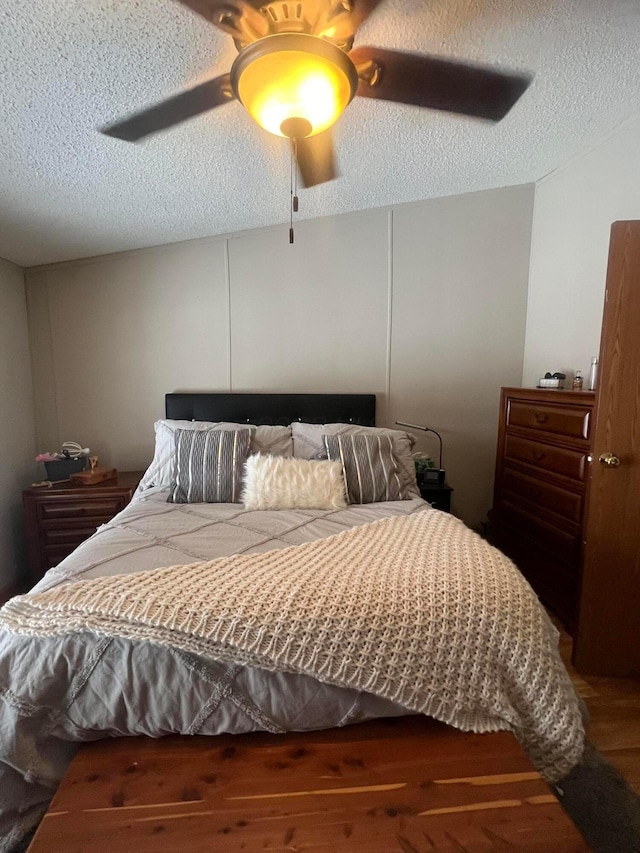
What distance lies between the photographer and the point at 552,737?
1093mm

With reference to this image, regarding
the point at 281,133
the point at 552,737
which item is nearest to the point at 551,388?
the point at 552,737

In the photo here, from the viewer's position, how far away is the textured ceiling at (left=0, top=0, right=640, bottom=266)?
1.29m

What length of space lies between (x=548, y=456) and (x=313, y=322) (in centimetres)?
178

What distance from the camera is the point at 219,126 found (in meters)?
1.74

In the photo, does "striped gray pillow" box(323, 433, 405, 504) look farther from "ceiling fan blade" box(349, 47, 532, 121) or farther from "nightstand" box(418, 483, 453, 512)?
"ceiling fan blade" box(349, 47, 532, 121)

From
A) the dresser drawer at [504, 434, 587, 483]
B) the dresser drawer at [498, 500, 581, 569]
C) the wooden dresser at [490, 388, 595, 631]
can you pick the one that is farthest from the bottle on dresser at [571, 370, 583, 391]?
the dresser drawer at [498, 500, 581, 569]

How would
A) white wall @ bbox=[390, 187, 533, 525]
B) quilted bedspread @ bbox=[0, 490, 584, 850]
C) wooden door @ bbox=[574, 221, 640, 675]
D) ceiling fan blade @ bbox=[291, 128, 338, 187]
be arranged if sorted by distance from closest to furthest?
quilted bedspread @ bbox=[0, 490, 584, 850]
wooden door @ bbox=[574, 221, 640, 675]
ceiling fan blade @ bbox=[291, 128, 338, 187]
white wall @ bbox=[390, 187, 533, 525]

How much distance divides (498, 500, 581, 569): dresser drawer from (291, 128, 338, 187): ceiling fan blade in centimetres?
227

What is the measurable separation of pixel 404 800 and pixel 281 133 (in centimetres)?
192

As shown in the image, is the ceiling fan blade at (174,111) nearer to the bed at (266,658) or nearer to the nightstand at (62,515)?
the bed at (266,658)

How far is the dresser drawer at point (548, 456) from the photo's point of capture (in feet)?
6.50

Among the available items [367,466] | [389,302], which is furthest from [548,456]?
[389,302]

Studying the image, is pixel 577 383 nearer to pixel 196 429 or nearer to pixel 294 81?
pixel 294 81

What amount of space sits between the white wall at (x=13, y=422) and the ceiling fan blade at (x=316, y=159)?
2213mm
